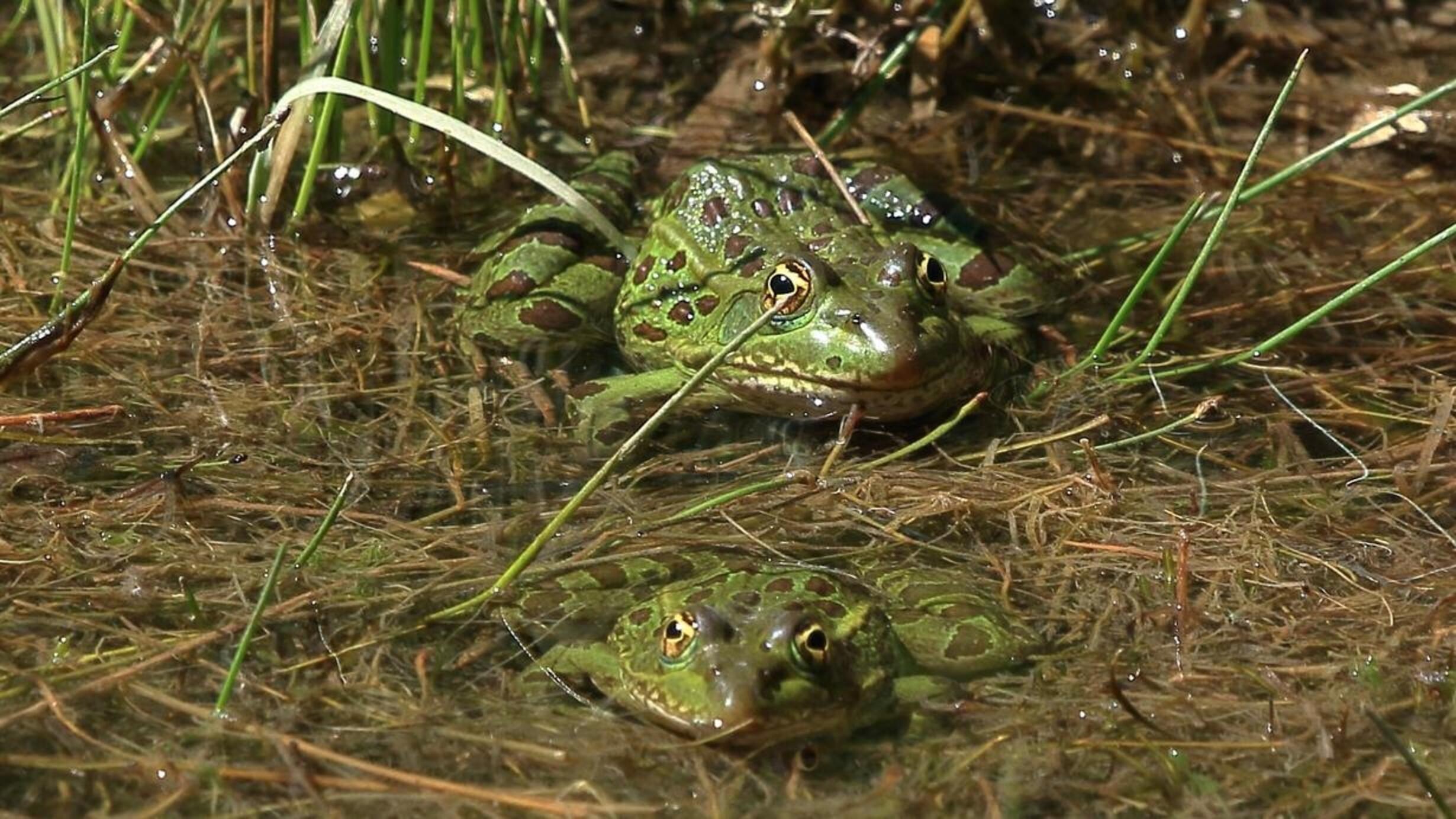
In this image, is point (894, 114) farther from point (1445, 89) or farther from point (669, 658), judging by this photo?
point (669, 658)

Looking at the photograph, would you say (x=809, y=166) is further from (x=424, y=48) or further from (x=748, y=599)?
(x=748, y=599)

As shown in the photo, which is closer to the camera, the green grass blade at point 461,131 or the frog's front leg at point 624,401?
the green grass blade at point 461,131

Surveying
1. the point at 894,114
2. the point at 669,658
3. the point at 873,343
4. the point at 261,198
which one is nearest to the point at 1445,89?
the point at 873,343

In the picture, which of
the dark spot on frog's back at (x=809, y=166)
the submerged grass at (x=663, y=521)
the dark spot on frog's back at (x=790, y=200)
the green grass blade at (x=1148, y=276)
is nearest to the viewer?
the submerged grass at (x=663, y=521)

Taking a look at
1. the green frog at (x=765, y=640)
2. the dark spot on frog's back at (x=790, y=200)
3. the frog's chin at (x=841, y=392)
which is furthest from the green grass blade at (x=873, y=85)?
the green frog at (x=765, y=640)

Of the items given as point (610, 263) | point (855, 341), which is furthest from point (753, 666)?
point (610, 263)

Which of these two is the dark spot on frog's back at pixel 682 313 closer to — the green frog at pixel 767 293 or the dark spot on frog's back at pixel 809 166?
the green frog at pixel 767 293
